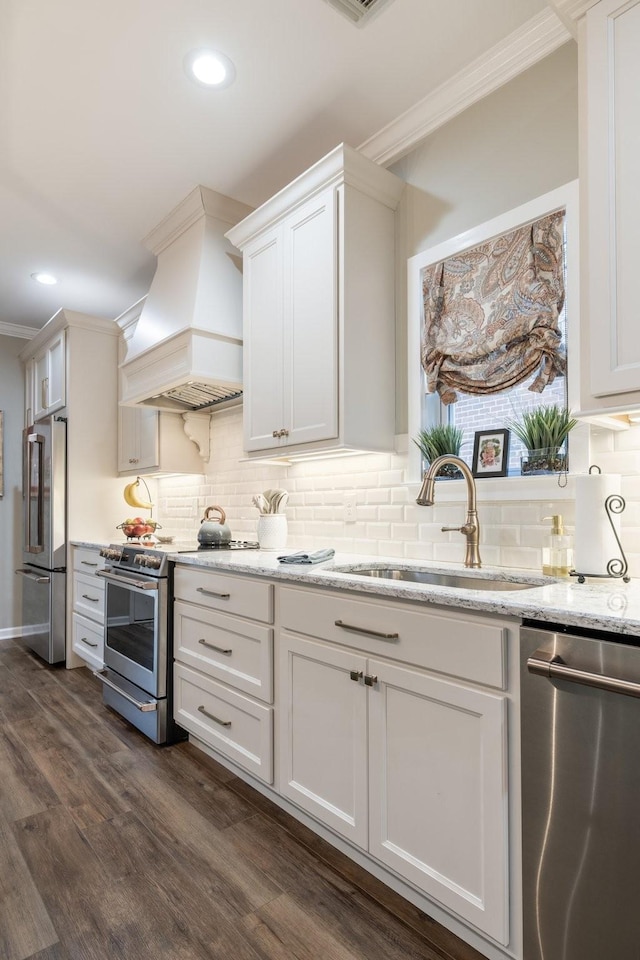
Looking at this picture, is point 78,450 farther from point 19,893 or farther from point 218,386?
point 19,893

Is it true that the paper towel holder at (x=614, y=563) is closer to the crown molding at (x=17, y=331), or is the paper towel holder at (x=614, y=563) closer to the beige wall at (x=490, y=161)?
the beige wall at (x=490, y=161)

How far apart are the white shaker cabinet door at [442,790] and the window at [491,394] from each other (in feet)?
3.27

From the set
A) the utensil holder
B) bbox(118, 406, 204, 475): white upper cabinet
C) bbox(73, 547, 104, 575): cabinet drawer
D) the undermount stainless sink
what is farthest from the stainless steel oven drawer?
bbox(118, 406, 204, 475): white upper cabinet

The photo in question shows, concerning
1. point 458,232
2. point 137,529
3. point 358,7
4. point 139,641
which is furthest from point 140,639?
point 358,7

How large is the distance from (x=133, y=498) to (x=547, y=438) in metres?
3.20

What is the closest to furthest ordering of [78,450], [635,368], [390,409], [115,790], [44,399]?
[635,368] < [115,790] < [390,409] < [78,450] < [44,399]

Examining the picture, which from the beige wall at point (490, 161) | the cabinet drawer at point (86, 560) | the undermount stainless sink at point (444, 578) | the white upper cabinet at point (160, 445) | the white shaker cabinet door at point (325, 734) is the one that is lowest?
the white shaker cabinet door at point (325, 734)

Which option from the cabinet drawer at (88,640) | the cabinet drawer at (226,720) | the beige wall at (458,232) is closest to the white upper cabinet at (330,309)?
the beige wall at (458,232)

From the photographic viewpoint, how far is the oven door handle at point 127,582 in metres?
2.68

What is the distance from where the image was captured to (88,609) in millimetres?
3783

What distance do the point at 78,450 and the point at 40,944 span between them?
3252 mm

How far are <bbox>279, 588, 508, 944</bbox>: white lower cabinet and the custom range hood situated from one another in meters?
1.52

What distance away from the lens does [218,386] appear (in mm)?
3148

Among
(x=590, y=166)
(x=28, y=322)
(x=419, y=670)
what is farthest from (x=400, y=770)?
(x=28, y=322)
